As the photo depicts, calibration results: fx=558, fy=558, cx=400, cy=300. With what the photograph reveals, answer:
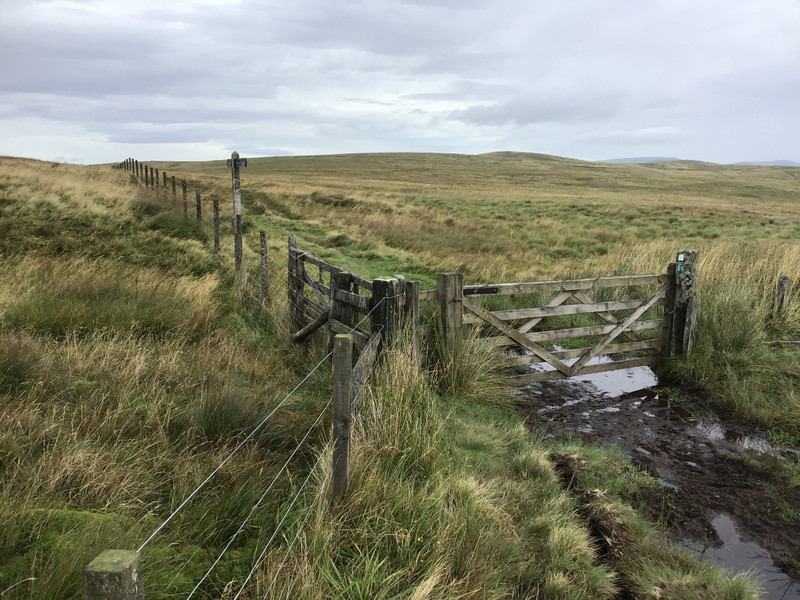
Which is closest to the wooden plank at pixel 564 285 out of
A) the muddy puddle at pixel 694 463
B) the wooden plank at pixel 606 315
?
the wooden plank at pixel 606 315

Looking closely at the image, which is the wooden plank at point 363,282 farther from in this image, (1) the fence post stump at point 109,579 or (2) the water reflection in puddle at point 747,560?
(1) the fence post stump at point 109,579

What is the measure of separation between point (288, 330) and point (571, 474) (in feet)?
15.0

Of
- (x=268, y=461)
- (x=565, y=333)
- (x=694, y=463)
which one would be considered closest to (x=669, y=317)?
(x=565, y=333)

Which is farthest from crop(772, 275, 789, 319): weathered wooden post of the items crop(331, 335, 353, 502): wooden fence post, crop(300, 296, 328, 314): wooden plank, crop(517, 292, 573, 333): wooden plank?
crop(331, 335, 353, 502): wooden fence post

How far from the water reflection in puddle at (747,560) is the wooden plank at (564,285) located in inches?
139

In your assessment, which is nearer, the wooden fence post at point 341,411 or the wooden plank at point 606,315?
the wooden fence post at point 341,411

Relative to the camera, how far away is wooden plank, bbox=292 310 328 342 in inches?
272

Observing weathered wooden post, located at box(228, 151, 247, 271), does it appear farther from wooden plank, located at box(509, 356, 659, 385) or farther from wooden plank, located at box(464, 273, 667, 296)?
wooden plank, located at box(509, 356, 659, 385)

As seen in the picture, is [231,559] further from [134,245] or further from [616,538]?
[134,245]

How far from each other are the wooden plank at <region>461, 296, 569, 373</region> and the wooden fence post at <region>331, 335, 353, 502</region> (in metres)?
4.05

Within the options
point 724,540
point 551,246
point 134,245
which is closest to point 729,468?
point 724,540

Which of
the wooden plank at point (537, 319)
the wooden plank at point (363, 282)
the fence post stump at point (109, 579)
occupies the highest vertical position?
the wooden plank at point (363, 282)

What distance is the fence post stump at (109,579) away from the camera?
132cm

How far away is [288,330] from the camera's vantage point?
8188 millimetres
